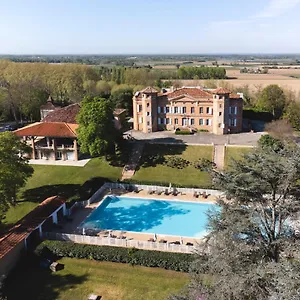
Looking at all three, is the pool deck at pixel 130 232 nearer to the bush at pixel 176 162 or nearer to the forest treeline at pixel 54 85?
the bush at pixel 176 162

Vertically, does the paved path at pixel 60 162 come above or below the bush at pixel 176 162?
below

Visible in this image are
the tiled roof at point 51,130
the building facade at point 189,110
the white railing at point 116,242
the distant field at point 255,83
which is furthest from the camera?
the distant field at point 255,83

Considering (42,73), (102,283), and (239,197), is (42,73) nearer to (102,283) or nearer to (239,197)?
(102,283)

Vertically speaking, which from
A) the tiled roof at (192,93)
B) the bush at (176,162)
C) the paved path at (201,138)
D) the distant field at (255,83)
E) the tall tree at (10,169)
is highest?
the tiled roof at (192,93)

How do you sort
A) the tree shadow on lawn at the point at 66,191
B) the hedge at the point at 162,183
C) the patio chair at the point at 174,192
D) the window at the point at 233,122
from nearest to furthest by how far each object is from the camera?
the tree shadow on lawn at the point at 66,191
the patio chair at the point at 174,192
the hedge at the point at 162,183
the window at the point at 233,122

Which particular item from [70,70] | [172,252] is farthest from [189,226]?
[70,70]

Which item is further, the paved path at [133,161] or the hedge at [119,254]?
the paved path at [133,161]

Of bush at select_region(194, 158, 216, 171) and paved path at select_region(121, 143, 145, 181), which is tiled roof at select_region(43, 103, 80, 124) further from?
bush at select_region(194, 158, 216, 171)

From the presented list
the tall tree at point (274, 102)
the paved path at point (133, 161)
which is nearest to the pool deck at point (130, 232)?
the paved path at point (133, 161)
